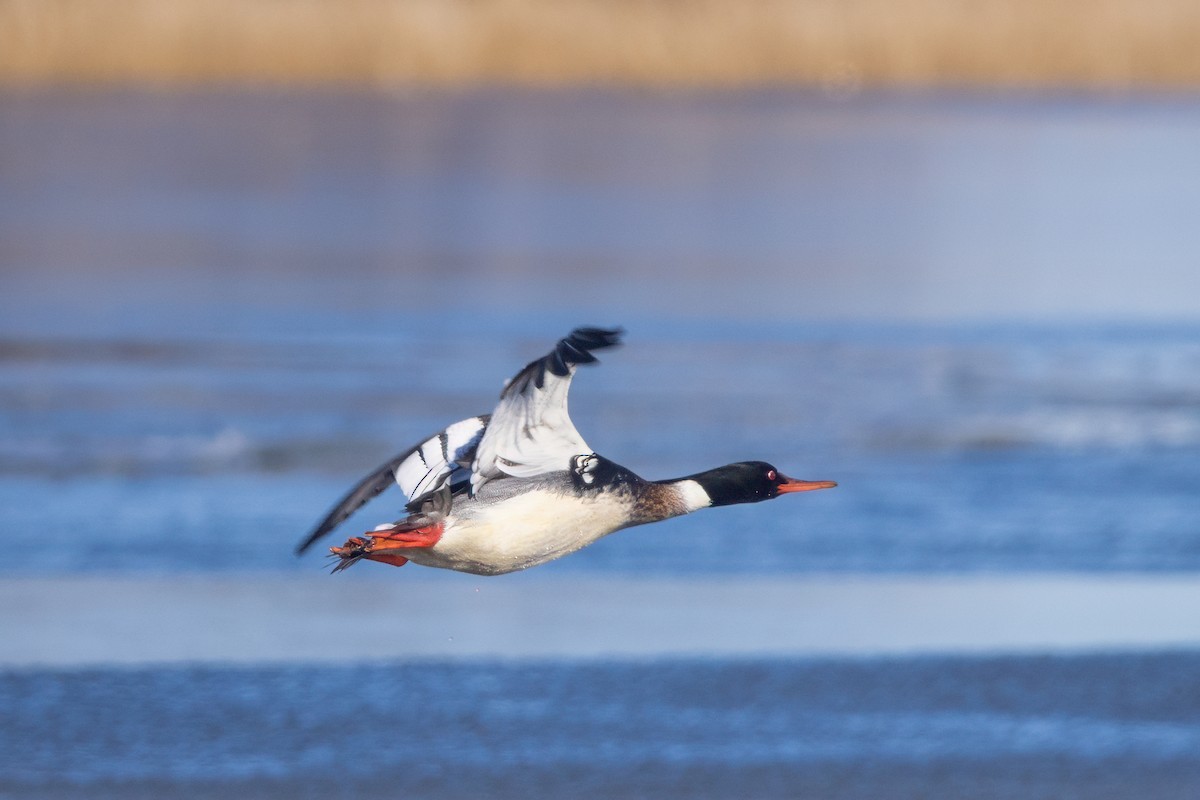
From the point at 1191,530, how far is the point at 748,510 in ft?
8.07

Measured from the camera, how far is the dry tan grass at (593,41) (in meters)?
48.7

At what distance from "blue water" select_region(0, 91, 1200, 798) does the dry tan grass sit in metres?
13.5

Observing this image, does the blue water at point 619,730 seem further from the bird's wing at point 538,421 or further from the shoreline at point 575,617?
the bird's wing at point 538,421

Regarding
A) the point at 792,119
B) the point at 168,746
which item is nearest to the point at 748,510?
the point at 168,746

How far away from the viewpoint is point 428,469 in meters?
5.72

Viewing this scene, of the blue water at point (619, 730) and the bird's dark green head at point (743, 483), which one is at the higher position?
the bird's dark green head at point (743, 483)

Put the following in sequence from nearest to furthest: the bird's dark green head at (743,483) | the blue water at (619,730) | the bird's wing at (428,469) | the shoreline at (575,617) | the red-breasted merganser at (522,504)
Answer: the red-breasted merganser at (522,504) → the bird's wing at (428,469) → the bird's dark green head at (743,483) → the blue water at (619,730) → the shoreline at (575,617)

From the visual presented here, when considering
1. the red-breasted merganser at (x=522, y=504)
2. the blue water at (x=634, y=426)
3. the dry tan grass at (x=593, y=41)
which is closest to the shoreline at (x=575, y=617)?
the blue water at (x=634, y=426)

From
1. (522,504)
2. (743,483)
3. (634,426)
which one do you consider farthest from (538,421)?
(634,426)

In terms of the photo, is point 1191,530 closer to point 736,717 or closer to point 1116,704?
point 1116,704

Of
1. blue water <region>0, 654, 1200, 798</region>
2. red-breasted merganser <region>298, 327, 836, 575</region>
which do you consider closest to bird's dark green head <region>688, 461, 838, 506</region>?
red-breasted merganser <region>298, 327, 836, 575</region>

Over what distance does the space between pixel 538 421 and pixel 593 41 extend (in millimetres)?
45190

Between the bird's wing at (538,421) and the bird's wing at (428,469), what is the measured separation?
7.5 inches

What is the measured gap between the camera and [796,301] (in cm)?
2111
